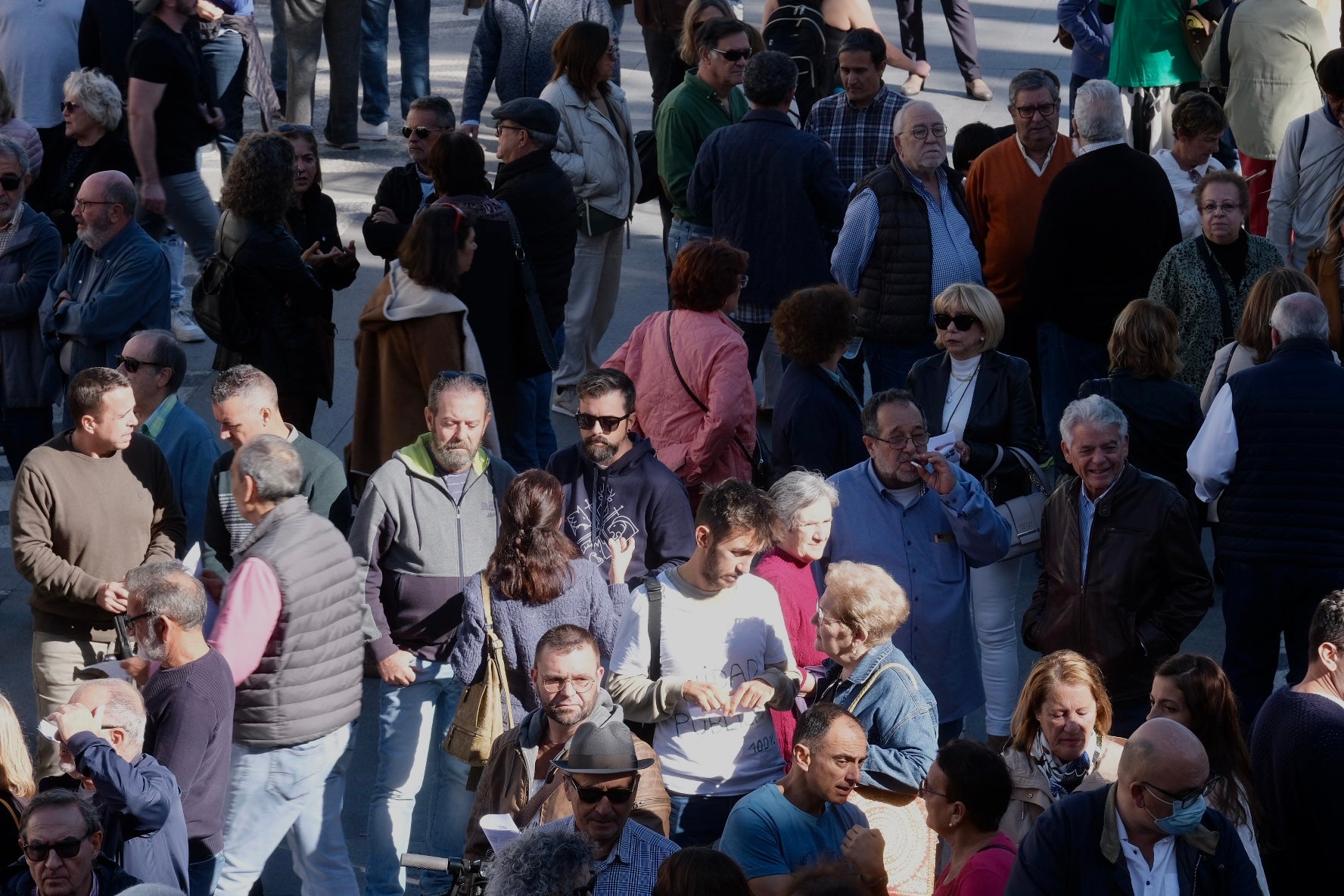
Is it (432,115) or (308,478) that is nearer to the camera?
(308,478)

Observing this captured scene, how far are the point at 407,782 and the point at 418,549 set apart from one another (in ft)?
2.63

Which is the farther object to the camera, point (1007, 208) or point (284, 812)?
point (1007, 208)

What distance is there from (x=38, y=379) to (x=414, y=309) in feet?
7.17

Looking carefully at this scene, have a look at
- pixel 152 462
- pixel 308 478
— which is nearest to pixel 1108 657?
pixel 308 478

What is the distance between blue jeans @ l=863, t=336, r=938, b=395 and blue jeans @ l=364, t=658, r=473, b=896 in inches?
112

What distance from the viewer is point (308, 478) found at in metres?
6.09

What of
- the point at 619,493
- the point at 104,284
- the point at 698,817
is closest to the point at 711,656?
the point at 698,817

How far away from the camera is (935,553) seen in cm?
580

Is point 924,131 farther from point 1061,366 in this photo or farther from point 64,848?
point 64,848

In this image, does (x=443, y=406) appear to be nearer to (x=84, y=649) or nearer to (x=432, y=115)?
(x=84, y=649)

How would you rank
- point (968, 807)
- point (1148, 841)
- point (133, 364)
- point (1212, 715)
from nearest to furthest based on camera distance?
point (1148, 841) → point (968, 807) → point (1212, 715) → point (133, 364)


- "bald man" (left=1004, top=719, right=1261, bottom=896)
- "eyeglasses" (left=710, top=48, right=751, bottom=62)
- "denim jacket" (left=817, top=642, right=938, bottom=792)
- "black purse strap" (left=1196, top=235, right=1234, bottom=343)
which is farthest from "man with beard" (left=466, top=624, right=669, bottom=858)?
"eyeglasses" (left=710, top=48, right=751, bottom=62)

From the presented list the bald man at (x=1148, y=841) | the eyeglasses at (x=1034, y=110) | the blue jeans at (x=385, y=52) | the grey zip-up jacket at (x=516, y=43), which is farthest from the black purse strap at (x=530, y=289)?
the blue jeans at (x=385, y=52)

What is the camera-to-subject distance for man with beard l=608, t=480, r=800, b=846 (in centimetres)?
520
